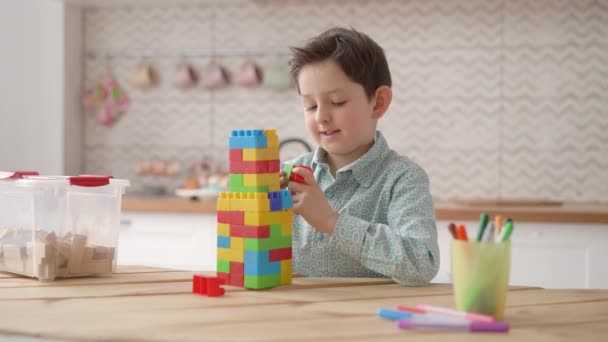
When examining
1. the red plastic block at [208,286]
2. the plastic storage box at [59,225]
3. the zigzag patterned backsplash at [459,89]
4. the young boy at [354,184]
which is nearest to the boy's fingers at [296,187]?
the young boy at [354,184]

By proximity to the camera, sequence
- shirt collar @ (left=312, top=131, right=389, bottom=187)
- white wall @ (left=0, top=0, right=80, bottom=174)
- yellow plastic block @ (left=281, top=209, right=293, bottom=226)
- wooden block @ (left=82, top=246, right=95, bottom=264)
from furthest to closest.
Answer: white wall @ (left=0, top=0, right=80, bottom=174)
shirt collar @ (left=312, top=131, right=389, bottom=187)
wooden block @ (left=82, top=246, right=95, bottom=264)
yellow plastic block @ (left=281, top=209, right=293, bottom=226)

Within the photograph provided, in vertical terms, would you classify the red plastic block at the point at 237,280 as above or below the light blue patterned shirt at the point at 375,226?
below

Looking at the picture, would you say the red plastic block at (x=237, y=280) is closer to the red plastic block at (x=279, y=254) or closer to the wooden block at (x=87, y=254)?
the red plastic block at (x=279, y=254)

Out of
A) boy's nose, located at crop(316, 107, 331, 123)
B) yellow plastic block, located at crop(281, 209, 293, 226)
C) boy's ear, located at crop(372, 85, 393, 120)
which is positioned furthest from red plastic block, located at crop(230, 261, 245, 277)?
boy's ear, located at crop(372, 85, 393, 120)

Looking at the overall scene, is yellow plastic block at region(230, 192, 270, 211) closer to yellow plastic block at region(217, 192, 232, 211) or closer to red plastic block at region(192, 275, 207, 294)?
yellow plastic block at region(217, 192, 232, 211)

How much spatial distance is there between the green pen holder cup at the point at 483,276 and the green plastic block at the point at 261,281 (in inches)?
13.8

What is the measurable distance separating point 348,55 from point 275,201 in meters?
0.45

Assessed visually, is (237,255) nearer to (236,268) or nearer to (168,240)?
(236,268)

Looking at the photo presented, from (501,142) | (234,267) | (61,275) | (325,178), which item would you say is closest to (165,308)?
(234,267)

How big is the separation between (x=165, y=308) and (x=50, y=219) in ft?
1.28

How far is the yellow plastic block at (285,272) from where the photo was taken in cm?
130

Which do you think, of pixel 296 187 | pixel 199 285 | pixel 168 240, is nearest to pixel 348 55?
pixel 296 187

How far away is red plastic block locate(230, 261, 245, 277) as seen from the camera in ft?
4.17

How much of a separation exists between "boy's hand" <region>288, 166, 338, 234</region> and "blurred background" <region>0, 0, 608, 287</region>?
1.70 meters
